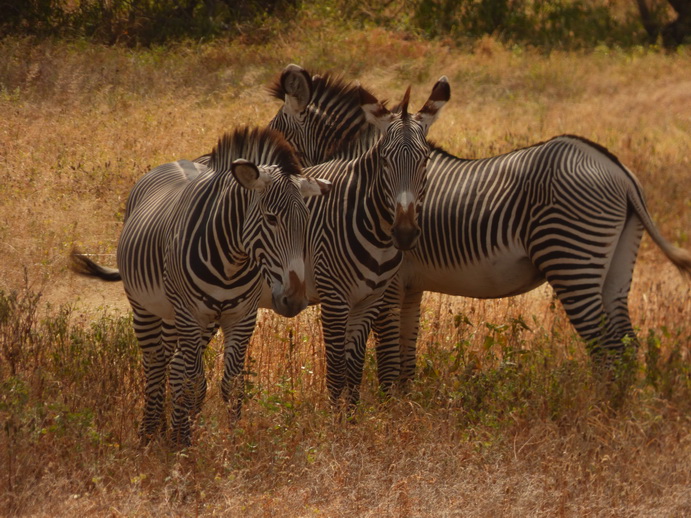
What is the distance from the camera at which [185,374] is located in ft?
18.1

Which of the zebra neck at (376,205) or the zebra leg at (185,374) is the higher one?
the zebra neck at (376,205)

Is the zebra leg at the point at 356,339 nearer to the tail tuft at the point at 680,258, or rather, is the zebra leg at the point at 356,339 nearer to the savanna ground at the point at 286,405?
the savanna ground at the point at 286,405

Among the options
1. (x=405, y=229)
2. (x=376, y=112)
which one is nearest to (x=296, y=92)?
(x=376, y=112)

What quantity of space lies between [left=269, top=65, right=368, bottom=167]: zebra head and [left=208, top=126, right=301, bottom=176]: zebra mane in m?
1.53

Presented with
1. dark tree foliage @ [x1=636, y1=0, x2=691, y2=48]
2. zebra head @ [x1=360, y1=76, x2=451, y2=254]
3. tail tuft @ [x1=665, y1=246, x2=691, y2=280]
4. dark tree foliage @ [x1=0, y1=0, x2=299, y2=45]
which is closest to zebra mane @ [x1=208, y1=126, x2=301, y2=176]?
zebra head @ [x1=360, y1=76, x2=451, y2=254]

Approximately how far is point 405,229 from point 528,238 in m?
1.38

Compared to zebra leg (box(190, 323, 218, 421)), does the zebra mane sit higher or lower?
higher

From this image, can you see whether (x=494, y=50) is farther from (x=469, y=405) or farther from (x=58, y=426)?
(x=58, y=426)

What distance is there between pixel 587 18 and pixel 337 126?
62.1 ft

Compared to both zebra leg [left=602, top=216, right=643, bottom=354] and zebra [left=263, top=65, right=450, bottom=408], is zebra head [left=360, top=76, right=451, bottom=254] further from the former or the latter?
zebra leg [left=602, top=216, right=643, bottom=354]

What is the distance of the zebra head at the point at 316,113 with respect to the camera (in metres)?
7.30

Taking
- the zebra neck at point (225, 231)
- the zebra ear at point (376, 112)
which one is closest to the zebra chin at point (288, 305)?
the zebra neck at point (225, 231)

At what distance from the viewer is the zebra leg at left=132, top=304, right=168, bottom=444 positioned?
6.07m

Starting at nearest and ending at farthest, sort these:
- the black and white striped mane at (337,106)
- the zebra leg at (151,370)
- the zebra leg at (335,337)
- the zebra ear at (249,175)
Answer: the zebra ear at (249,175), the zebra leg at (151,370), the zebra leg at (335,337), the black and white striped mane at (337,106)
